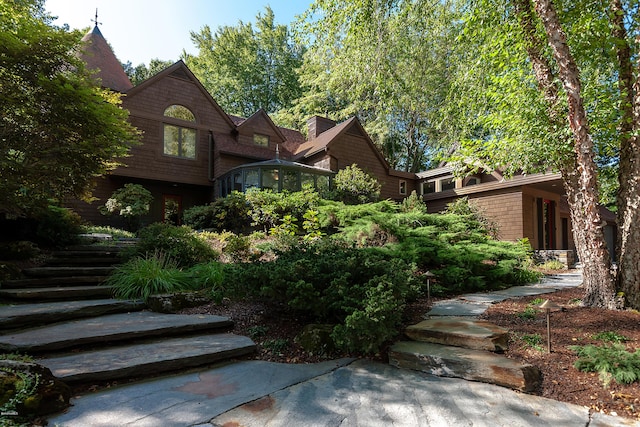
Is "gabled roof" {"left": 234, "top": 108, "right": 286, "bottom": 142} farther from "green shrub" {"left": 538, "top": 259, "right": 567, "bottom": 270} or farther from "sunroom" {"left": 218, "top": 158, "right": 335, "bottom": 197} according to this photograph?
"green shrub" {"left": 538, "top": 259, "right": 567, "bottom": 270}

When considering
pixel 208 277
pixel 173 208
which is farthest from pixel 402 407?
pixel 173 208

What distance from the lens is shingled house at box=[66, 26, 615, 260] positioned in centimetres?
1291

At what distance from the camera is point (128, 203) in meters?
12.0

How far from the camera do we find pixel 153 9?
8.68 metres

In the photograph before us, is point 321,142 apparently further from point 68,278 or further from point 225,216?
point 68,278

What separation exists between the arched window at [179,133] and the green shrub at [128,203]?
8.45 ft

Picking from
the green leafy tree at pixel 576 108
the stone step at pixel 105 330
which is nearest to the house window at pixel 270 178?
the green leafy tree at pixel 576 108

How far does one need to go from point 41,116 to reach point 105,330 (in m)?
4.08


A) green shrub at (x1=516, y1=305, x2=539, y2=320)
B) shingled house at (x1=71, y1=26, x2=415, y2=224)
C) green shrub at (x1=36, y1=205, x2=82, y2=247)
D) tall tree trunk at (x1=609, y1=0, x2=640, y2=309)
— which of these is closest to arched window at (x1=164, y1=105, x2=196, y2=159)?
shingled house at (x1=71, y1=26, x2=415, y2=224)

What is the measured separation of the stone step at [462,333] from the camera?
2.92 m

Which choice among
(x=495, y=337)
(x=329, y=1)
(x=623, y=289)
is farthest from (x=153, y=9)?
(x=623, y=289)

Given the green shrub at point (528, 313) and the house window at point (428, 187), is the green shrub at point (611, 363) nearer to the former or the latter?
the green shrub at point (528, 313)

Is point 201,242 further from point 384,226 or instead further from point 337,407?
point 337,407

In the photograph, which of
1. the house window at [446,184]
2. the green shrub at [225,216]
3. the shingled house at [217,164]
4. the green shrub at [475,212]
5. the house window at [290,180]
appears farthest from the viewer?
the house window at [446,184]
